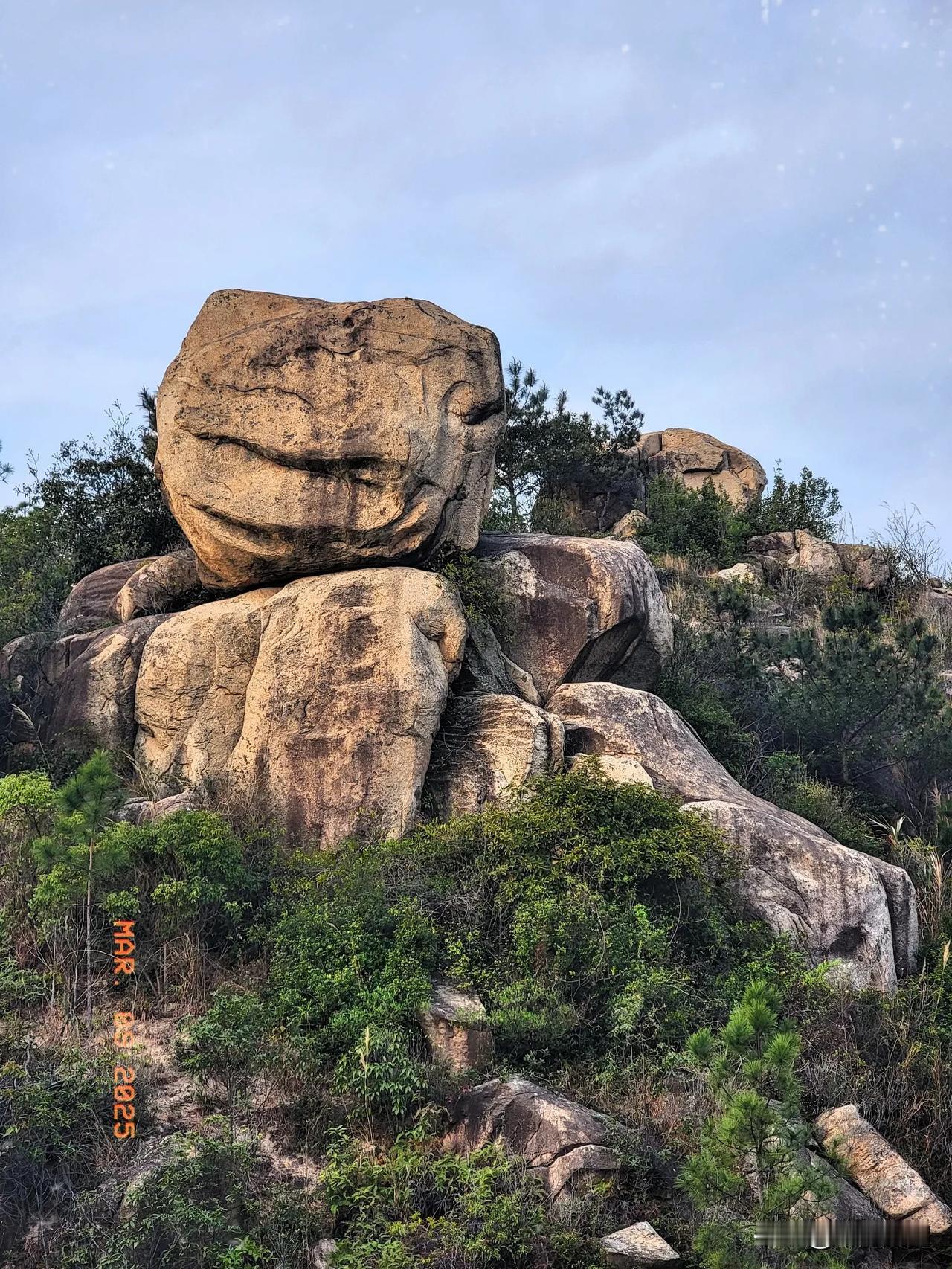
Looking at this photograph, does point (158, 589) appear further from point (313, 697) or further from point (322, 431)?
point (313, 697)

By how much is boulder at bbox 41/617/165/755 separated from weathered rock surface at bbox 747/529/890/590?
1459 centimetres

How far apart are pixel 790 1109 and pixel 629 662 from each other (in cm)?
804

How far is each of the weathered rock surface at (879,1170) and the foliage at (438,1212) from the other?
182 cm

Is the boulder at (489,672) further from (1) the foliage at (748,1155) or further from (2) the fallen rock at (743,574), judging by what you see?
(2) the fallen rock at (743,574)

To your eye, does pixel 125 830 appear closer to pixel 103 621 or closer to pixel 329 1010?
pixel 329 1010

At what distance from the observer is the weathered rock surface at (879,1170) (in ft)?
21.0

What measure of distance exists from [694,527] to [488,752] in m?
14.3

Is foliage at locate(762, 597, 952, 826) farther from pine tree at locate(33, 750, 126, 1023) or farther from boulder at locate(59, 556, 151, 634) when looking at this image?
pine tree at locate(33, 750, 126, 1023)

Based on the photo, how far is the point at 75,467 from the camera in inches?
664

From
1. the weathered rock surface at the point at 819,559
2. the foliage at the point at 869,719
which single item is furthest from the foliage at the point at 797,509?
the foliage at the point at 869,719

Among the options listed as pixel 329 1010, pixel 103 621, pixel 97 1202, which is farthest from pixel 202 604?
pixel 97 1202

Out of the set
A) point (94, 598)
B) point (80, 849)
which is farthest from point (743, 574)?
point (80, 849)
